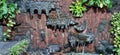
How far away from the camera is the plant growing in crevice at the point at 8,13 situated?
7535 mm

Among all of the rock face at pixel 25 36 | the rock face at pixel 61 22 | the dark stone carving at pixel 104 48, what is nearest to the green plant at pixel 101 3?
the rock face at pixel 61 22

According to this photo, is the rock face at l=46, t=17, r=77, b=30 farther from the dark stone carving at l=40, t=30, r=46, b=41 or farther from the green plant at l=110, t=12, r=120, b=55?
the green plant at l=110, t=12, r=120, b=55

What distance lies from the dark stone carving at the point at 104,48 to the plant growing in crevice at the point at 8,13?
9.01 feet

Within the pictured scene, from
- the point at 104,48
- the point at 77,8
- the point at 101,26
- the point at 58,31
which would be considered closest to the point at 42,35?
the point at 58,31

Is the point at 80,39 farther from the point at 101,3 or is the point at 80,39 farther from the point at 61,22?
the point at 101,3

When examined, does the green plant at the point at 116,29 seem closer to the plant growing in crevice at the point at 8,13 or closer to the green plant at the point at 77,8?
the green plant at the point at 77,8

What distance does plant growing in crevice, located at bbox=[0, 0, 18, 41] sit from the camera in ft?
24.7

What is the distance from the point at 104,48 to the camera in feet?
25.1

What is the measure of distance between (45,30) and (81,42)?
1.20 meters

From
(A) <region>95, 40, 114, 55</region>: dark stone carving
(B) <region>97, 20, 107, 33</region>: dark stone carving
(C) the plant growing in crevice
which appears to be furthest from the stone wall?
(C) the plant growing in crevice

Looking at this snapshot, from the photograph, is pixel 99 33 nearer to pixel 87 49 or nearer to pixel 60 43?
pixel 87 49

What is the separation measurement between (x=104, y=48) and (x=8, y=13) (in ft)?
10.2

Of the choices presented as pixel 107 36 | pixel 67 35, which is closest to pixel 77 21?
pixel 67 35

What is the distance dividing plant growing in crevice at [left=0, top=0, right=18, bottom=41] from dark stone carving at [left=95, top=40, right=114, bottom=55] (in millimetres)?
2745
